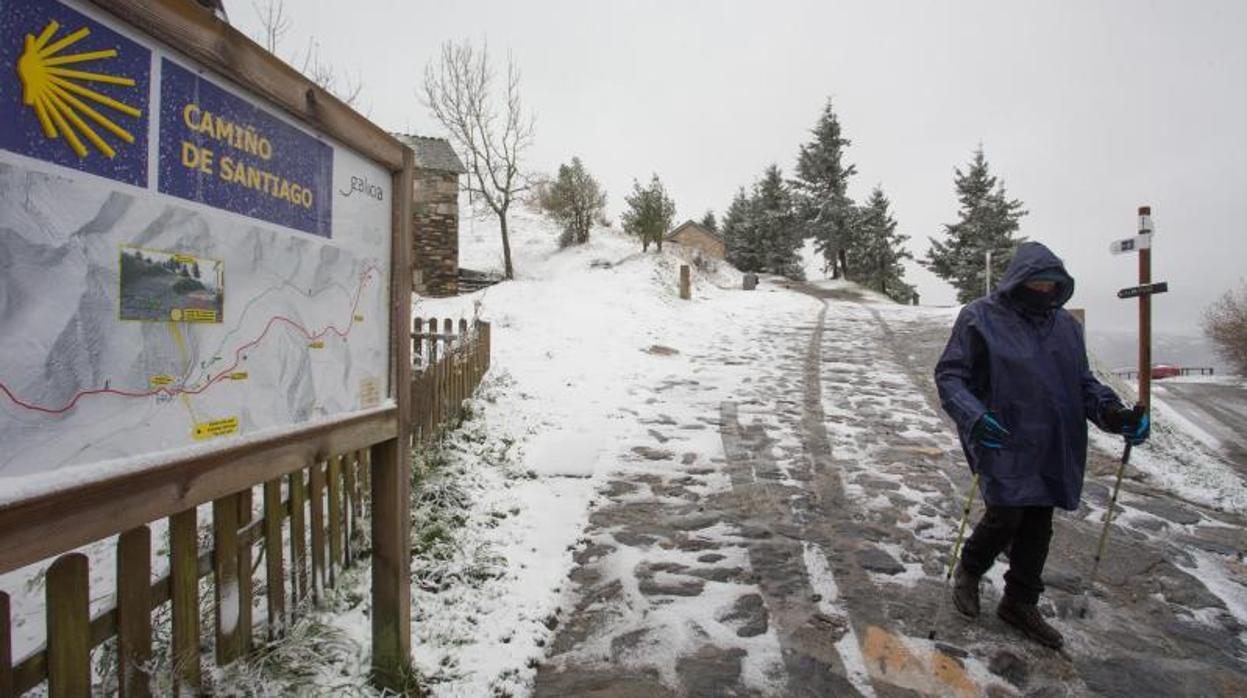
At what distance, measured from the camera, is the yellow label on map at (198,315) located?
1.55m

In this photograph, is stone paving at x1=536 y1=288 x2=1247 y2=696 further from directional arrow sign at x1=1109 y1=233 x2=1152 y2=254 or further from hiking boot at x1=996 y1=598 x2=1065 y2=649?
directional arrow sign at x1=1109 y1=233 x2=1152 y2=254

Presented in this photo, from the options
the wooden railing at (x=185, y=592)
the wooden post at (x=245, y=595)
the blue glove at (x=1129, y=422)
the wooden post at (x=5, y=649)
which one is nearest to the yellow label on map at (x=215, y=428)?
the wooden railing at (x=185, y=592)

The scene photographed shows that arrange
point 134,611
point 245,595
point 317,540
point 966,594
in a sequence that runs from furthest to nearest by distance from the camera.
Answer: point 966,594 < point 317,540 < point 245,595 < point 134,611

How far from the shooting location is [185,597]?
2.06 metres

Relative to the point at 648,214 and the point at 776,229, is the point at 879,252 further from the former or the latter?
the point at 648,214

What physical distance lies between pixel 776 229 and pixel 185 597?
4391 centimetres

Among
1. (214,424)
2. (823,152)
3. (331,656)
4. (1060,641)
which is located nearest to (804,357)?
(1060,641)

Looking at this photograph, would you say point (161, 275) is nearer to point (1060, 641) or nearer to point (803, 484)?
point (1060, 641)

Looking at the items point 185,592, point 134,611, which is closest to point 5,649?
point 134,611

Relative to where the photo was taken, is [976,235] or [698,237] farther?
[698,237]

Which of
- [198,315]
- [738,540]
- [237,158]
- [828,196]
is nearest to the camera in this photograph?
[198,315]

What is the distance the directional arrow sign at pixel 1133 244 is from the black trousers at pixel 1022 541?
21.1 feet

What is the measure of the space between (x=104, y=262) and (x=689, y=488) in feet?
13.9

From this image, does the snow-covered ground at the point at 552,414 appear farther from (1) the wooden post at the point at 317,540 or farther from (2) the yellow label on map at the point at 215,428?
(2) the yellow label on map at the point at 215,428
